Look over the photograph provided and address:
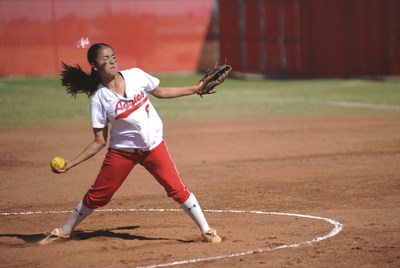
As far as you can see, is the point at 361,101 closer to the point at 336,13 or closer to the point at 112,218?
the point at 336,13

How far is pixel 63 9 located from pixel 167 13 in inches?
218

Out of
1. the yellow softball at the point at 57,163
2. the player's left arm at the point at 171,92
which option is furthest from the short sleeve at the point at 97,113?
the player's left arm at the point at 171,92

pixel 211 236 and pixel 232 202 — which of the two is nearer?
pixel 211 236

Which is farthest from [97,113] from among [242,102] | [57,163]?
[242,102]

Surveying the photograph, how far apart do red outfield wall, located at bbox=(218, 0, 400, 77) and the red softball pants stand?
1971 cm

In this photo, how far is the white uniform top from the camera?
5191mm

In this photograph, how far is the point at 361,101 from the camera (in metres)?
17.8

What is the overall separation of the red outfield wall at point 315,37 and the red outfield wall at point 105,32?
266cm

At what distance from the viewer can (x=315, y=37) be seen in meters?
25.5

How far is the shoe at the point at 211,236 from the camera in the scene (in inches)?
217

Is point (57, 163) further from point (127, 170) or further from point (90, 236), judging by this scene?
point (90, 236)

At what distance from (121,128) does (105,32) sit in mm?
25222

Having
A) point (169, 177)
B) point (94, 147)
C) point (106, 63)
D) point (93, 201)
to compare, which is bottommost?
point (93, 201)

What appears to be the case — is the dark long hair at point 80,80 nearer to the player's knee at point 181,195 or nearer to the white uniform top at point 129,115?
the white uniform top at point 129,115
